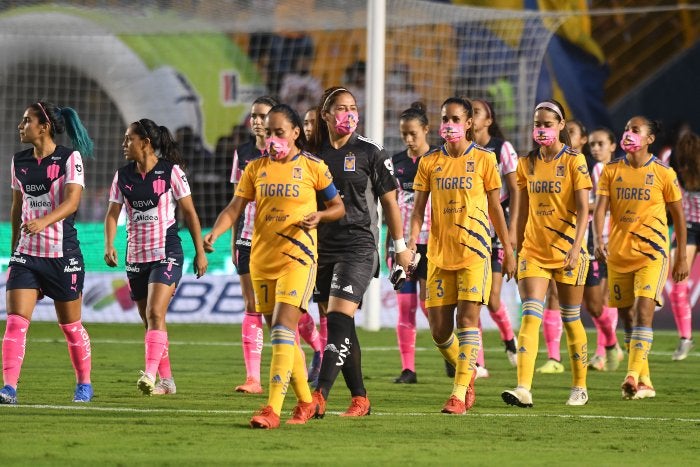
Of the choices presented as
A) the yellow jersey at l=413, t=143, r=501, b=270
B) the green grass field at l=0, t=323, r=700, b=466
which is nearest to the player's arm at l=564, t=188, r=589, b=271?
the yellow jersey at l=413, t=143, r=501, b=270

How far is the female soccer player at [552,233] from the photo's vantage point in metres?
10.5

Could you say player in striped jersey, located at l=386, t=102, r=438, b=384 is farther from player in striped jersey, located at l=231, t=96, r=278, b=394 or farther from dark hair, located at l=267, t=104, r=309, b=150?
dark hair, located at l=267, t=104, r=309, b=150

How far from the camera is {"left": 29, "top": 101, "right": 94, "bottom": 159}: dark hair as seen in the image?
1027 cm

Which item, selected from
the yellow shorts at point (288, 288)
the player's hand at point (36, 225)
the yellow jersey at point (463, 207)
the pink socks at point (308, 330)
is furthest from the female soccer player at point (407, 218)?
the player's hand at point (36, 225)

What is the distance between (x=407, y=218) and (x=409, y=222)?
0.67m

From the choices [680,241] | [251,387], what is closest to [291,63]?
[251,387]

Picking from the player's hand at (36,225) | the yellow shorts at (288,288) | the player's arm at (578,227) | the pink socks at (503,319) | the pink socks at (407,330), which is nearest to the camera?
the yellow shorts at (288,288)

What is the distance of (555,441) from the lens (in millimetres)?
8469

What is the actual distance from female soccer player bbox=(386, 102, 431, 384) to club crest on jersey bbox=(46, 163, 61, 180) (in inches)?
130

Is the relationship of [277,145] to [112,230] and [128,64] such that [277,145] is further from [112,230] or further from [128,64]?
[128,64]

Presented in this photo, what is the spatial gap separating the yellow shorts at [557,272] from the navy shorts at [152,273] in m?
2.69

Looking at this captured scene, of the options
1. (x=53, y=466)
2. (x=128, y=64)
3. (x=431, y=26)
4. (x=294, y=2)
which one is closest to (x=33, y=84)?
(x=128, y=64)

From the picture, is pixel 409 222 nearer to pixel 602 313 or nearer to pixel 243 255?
pixel 243 255

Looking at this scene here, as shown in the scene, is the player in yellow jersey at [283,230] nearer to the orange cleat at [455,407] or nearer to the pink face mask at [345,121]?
the pink face mask at [345,121]
